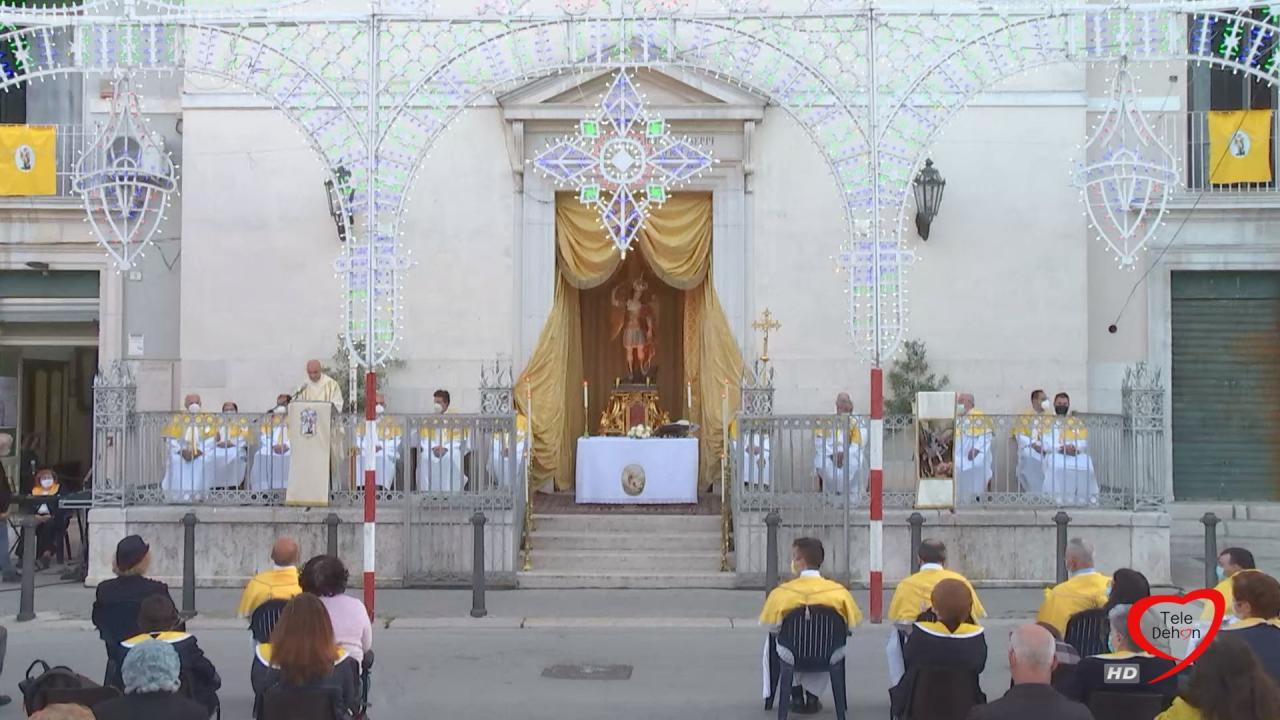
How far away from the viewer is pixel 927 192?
624 inches

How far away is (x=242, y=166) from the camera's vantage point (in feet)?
54.0

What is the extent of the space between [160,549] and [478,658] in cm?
505

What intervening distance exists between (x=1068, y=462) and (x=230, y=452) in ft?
30.3

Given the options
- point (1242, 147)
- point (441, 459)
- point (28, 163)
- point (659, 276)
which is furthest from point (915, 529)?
point (28, 163)

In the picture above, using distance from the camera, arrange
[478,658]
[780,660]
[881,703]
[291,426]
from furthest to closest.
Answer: [291,426]
[478,658]
[881,703]
[780,660]

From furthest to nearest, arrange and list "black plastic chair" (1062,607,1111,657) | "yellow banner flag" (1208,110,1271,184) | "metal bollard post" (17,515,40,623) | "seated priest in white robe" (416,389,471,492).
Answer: "yellow banner flag" (1208,110,1271,184)
"seated priest in white robe" (416,389,471,492)
"metal bollard post" (17,515,40,623)
"black plastic chair" (1062,607,1111,657)

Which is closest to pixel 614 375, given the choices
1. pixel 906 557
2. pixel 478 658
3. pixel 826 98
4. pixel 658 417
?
pixel 658 417

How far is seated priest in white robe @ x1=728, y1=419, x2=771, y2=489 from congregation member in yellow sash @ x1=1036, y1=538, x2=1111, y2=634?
602 cm

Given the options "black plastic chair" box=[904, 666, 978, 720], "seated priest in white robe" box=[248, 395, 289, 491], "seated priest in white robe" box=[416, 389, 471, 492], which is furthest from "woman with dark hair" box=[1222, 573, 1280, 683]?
"seated priest in white robe" box=[248, 395, 289, 491]

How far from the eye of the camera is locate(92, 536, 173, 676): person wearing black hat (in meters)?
7.05

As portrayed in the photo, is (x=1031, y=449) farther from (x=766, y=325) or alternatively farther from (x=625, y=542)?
(x=625, y=542)

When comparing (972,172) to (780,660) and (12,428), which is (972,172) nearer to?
(780,660)

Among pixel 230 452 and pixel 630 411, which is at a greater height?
pixel 630 411

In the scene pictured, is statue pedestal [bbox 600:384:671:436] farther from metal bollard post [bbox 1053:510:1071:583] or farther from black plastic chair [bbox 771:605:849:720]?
black plastic chair [bbox 771:605:849:720]
